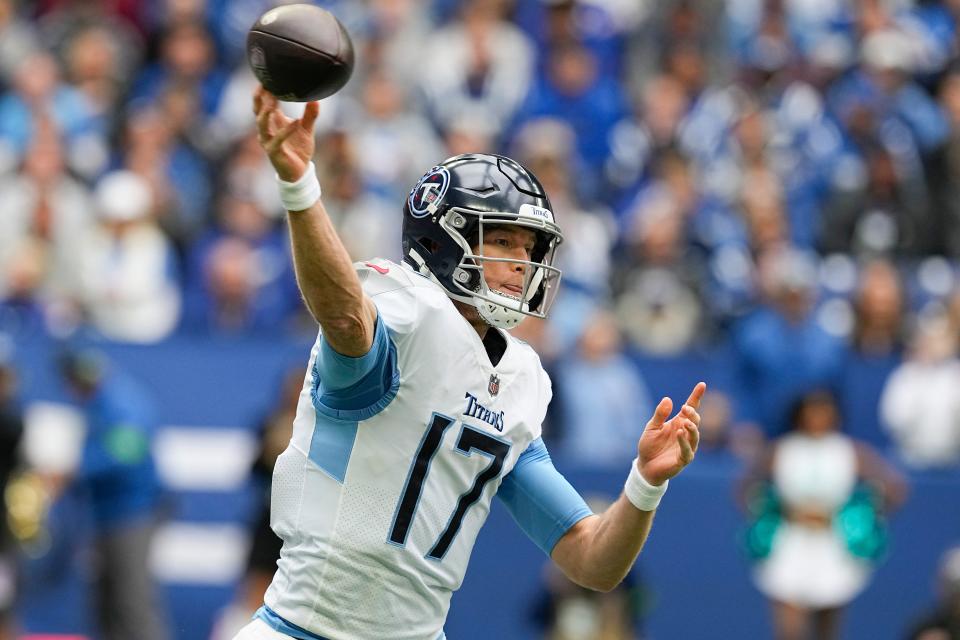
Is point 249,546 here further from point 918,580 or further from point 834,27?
point 834,27

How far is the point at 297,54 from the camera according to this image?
11.9 ft

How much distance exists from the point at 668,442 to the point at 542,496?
16.5 inches

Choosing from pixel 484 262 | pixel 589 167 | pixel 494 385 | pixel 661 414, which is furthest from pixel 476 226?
pixel 589 167

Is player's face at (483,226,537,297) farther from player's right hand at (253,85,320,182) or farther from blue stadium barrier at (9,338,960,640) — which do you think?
blue stadium barrier at (9,338,960,640)

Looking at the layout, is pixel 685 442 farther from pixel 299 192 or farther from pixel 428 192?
pixel 299 192

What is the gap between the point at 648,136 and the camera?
11.2 metres

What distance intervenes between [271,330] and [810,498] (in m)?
3.45

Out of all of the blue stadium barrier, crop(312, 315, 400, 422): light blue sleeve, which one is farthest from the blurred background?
crop(312, 315, 400, 422): light blue sleeve

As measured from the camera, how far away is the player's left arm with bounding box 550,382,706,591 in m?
4.05

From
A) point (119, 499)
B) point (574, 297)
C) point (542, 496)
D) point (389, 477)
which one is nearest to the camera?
point (389, 477)

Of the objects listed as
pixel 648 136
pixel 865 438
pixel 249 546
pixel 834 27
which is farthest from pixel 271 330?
pixel 834 27

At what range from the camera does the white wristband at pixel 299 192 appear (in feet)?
11.4

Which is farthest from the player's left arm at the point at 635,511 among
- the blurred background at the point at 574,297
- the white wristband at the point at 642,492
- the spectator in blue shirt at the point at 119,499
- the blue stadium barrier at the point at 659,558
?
the spectator in blue shirt at the point at 119,499

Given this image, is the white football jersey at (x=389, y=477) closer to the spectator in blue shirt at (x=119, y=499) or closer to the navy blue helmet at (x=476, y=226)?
the navy blue helmet at (x=476, y=226)
